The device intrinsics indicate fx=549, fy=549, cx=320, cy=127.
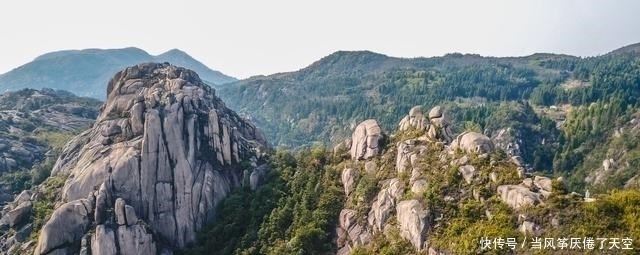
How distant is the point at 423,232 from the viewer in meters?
38.1

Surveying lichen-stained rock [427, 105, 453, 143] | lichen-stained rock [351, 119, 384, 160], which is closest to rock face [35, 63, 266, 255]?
lichen-stained rock [351, 119, 384, 160]

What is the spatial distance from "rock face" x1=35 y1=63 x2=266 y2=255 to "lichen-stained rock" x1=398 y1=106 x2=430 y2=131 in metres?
17.0

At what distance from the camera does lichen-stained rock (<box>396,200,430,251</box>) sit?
125 feet

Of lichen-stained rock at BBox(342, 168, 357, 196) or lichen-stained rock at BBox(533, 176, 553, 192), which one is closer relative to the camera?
lichen-stained rock at BBox(533, 176, 553, 192)

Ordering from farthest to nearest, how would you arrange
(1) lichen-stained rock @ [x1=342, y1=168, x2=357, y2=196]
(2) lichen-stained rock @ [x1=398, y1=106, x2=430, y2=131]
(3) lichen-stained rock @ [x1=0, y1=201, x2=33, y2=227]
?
(3) lichen-stained rock @ [x1=0, y1=201, x2=33, y2=227] → (2) lichen-stained rock @ [x1=398, y1=106, x2=430, y2=131] → (1) lichen-stained rock @ [x1=342, y1=168, x2=357, y2=196]

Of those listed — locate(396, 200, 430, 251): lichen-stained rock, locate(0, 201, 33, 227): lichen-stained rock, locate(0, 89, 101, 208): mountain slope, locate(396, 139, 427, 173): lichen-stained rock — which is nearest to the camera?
locate(396, 200, 430, 251): lichen-stained rock

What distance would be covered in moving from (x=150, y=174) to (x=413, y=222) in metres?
27.5

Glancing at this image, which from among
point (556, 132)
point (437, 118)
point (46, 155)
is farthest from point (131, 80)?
point (556, 132)

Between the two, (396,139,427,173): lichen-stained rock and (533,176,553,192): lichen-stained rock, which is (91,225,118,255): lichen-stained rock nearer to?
(396,139,427,173): lichen-stained rock

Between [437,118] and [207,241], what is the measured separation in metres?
24.0

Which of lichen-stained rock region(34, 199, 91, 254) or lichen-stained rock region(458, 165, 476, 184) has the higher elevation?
lichen-stained rock region(458, 165, 476, 184)

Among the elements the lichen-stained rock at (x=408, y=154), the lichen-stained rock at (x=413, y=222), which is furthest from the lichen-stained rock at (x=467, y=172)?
the lichen-stained rock at (x=408, y=154)

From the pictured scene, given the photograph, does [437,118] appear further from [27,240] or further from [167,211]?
[27,240]

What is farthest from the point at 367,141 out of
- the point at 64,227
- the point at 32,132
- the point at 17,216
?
the point at 32,132
